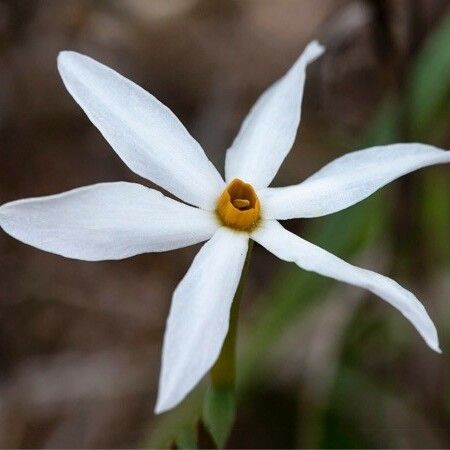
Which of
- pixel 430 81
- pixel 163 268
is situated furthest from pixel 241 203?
pixel 163 268

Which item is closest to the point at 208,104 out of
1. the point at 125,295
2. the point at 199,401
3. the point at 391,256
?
the point at 125,295

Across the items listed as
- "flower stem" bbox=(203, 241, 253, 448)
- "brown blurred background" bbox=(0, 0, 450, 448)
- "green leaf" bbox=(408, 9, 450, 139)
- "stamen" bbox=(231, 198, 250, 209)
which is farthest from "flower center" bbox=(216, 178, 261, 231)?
"green leaf" bbox=(408, 9, 450, 139)

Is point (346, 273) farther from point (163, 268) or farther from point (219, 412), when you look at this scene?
point (163, 268)

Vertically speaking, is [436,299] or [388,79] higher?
[388,79]

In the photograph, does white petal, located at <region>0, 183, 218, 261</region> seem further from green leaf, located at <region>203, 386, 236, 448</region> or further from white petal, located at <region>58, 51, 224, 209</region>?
green leaf, located at <region>203, 386, 236, 448</region>

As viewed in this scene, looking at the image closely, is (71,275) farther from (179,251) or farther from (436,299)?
(436,299)

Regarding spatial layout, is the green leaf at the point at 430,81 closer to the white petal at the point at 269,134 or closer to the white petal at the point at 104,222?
the white petal at the point at 269,134

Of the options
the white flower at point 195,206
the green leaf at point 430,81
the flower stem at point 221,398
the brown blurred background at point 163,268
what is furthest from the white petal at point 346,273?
the green leaf at point 430,81
